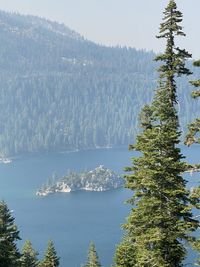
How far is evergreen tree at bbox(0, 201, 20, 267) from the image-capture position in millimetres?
31009

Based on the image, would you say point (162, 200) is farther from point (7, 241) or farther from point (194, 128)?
point (7, 241)

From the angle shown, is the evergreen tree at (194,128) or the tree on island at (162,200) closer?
the evergreen tree at (194,128)

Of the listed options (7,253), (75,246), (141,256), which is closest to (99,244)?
(75,246)

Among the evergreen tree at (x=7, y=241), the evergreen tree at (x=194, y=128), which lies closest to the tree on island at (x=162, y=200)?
the evergreen tree at (x=194, y=128)

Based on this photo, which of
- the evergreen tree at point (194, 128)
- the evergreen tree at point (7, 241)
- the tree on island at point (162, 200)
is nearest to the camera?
the evergreen tree at point (194, 128)

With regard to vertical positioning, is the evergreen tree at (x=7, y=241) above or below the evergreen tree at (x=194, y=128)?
below

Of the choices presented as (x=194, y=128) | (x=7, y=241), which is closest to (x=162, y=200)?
(x=194, y=128)

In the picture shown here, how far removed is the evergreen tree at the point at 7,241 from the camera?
3101 centimetres

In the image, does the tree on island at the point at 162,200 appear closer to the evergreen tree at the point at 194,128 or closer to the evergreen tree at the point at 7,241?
the evergreen tree at the point at 194,128

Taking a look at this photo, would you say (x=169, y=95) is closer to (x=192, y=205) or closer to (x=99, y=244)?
(x=192, y=205)

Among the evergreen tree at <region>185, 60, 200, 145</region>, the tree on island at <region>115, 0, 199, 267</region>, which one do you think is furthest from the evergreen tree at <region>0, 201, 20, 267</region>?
the evergreen tree at <region>185, 60, 200, 145</region>

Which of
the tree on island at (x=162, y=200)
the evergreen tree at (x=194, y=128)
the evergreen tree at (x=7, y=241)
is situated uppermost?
the evergreen tree at (x=194, y=128)

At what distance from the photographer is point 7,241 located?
33.1 metres

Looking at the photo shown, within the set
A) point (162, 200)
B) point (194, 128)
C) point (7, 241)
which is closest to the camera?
point (194, 128)
